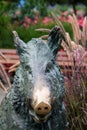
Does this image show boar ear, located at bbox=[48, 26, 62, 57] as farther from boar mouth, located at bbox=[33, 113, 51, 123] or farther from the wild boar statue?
boar mouth, located at bbox=[33, 113, 51, 123]

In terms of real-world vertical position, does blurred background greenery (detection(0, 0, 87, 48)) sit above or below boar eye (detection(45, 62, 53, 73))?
below

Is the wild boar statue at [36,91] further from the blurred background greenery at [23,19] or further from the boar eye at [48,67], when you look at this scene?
the blurred background greenery at [23,19]

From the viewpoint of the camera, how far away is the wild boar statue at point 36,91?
2.26 metres

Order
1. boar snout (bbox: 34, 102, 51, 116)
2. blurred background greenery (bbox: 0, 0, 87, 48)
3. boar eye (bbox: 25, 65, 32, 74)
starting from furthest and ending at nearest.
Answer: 1. blurred background greenery (bbox: 0, 0, 87, 48)
2. boar eye (bbox: 25, 65, 32, 74)
3. boar snout (bbox: 34, 102, 51, 116)

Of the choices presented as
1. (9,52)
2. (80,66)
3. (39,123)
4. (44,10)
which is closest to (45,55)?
(39,123)

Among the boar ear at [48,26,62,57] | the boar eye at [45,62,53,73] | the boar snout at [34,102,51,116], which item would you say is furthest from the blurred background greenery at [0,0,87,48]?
the boar snout at [34,102,51,116]

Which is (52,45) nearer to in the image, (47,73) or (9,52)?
(47,73)

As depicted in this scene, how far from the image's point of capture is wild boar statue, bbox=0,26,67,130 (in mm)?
2263

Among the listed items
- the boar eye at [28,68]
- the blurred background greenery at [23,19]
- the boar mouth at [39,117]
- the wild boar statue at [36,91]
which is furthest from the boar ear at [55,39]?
the blurred background greenery at [23,19]

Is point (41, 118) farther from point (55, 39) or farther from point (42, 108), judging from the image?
point (55, 39)

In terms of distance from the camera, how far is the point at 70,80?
12.7ft

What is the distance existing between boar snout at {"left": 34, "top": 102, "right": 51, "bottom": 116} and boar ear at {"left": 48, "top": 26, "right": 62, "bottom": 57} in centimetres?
41

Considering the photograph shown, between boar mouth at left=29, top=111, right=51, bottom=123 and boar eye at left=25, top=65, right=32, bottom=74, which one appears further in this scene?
boar eye at left=25, top=65, right=32, bottom=74

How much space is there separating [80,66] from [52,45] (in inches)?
47.7
